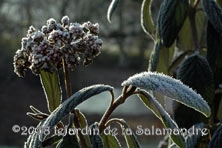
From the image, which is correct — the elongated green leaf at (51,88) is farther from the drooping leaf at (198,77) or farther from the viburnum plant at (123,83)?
the drooping leaf at (198,77)

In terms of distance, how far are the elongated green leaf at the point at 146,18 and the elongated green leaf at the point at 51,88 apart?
0.37 m

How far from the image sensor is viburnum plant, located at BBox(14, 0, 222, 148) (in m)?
0.71

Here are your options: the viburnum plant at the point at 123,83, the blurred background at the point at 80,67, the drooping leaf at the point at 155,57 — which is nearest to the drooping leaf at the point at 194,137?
the viburnum plant at the point at 123,83

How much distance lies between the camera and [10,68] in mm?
9727

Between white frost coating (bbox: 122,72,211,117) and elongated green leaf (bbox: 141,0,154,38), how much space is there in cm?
48

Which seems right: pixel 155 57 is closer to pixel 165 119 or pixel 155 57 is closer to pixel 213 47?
pixel 213 47

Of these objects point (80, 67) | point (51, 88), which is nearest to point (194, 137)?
point (51, 88)

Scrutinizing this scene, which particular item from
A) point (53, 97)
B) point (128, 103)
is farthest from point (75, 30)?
point (128, 103)

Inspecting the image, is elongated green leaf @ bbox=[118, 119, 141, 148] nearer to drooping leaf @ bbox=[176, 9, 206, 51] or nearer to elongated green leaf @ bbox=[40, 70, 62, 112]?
elongated green leaf @ bbox=[40, 70, 62, 112]

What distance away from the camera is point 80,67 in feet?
36.4

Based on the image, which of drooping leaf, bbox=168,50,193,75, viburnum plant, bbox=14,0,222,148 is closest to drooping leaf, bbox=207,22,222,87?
viburnum plant, bbox=14,0,222,148

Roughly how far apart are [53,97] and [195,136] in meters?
0.28

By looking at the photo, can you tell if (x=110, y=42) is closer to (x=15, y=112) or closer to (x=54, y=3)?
(x=54, y=3)

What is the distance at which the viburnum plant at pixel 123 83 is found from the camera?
710mm
